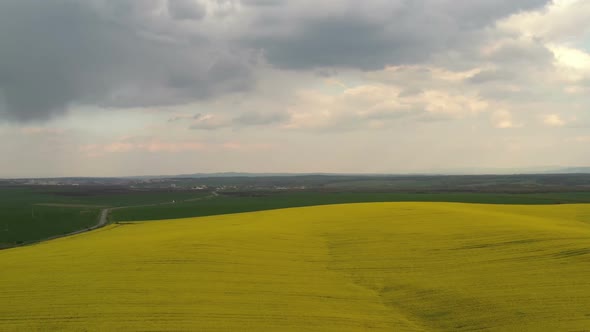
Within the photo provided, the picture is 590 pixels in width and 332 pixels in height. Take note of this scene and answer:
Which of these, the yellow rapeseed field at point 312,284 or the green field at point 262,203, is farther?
the green field at point 262,203

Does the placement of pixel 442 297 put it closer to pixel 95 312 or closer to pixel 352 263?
pixel 352 263

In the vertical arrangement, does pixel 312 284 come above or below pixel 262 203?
above

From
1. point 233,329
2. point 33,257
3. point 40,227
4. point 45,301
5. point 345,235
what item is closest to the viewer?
point 233,329

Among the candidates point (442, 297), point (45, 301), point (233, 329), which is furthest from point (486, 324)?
point (45, 301)

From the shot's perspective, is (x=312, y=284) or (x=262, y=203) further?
(x=262, y=203)

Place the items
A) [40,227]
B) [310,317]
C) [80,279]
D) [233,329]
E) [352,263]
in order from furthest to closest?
[40,227] < [352,263] < [80,279] < [310,317] < [233,329]

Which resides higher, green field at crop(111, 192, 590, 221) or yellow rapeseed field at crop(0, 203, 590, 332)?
yellow rapeseed field at crop(0, 203, 590, 332)

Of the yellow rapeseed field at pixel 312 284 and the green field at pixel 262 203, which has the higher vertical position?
the yellow rapeseed field at pixel 312 284

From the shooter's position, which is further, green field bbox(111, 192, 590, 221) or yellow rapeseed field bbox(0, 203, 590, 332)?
green field bbox(111, 192, 590, 221)
